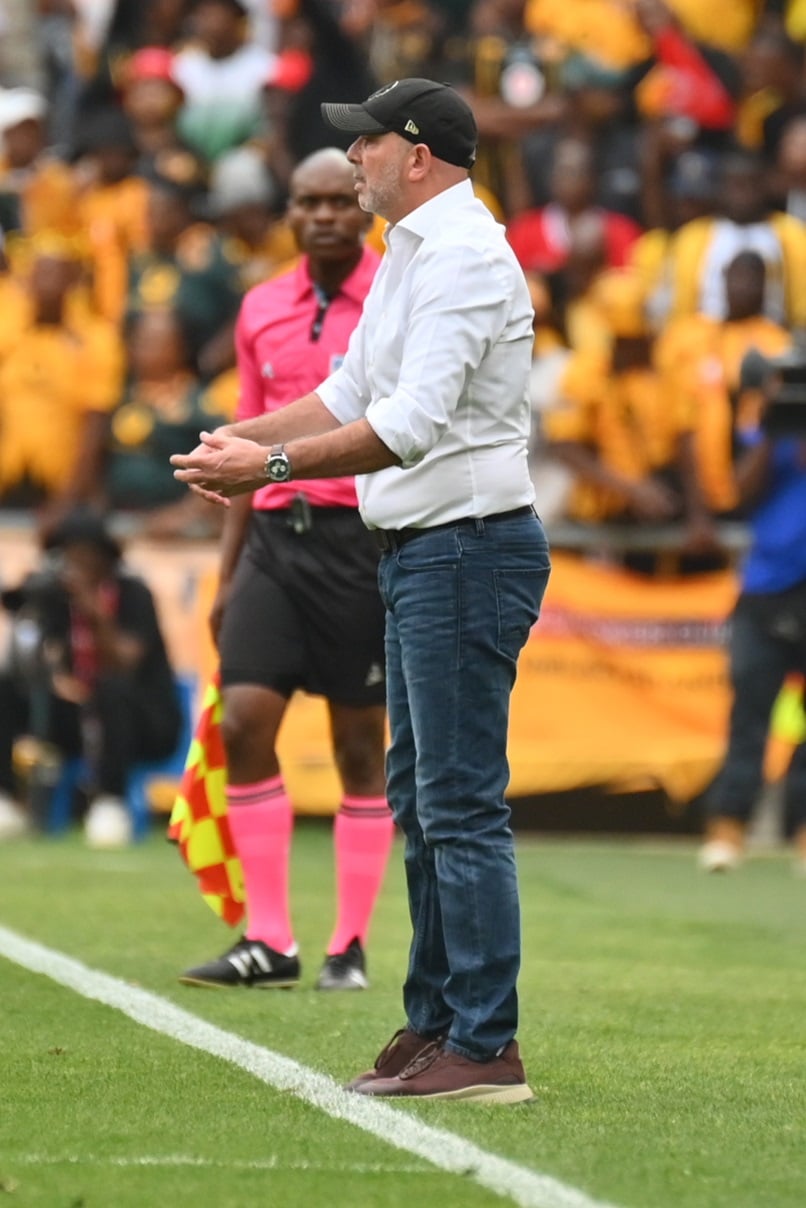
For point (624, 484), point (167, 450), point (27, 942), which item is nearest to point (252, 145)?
point (167, 450)

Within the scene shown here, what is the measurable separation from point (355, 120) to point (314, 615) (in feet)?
7.90

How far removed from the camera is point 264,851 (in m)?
7.58

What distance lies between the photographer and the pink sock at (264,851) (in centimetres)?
756

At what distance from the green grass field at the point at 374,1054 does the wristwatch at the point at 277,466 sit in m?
1.33

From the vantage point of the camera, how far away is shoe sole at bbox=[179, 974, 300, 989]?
24.1 ft

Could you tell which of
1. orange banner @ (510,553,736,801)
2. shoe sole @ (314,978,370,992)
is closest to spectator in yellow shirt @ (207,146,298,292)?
orange banner @ (510,553,736,801)

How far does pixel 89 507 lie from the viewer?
13789 mm

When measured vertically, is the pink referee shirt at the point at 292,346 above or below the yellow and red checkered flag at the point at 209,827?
above

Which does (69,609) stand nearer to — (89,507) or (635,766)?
(89,507)

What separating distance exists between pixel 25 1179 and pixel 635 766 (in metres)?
9.22

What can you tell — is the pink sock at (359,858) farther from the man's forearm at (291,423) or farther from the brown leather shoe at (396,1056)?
the man's forearm at (291,423)

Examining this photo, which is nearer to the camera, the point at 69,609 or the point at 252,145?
the point at 69,609

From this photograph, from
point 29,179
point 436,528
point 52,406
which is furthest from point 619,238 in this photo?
point 436,528

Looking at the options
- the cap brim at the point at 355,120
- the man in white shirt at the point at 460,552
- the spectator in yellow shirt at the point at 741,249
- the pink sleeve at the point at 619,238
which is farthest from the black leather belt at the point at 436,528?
the pink sleeve at the point at 619,238
